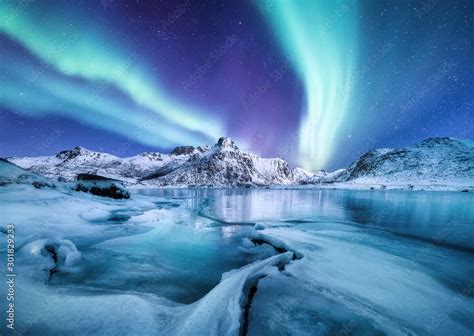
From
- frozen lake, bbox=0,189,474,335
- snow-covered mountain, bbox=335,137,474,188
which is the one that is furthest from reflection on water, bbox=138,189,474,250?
snow-covered mountain, bbox=335,137,474,188

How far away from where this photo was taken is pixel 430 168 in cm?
16412

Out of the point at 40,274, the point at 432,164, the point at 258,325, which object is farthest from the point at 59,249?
the point at 432,164

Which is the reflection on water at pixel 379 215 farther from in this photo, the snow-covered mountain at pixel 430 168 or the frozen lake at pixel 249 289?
the snow-covered mountain at pixel 430 168

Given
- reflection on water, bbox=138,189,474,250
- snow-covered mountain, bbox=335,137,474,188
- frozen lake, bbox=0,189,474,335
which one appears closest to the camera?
frozen lake, bbox=0,189,474,335

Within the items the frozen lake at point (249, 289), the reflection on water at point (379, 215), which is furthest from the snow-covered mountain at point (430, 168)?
the frozen lake at point (249, 289)

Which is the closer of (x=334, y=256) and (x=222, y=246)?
(x=334, y=256)

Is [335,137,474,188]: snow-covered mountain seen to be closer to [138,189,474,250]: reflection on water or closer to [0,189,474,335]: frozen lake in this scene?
[138,189,474,250]: reflection on water

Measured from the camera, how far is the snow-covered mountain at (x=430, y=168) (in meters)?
143

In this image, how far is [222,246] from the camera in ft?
29.2

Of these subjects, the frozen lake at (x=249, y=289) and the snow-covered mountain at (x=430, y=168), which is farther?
the snow-covered mountain at (x=430, y=168)

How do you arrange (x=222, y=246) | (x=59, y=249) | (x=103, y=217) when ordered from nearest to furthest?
(x=59, y=249)
(x=222, y=246)
(x=103, y=217)

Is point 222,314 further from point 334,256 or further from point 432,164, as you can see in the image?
point 432,164

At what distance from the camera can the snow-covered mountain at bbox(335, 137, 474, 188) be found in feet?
468

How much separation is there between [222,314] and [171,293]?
1750 mm
